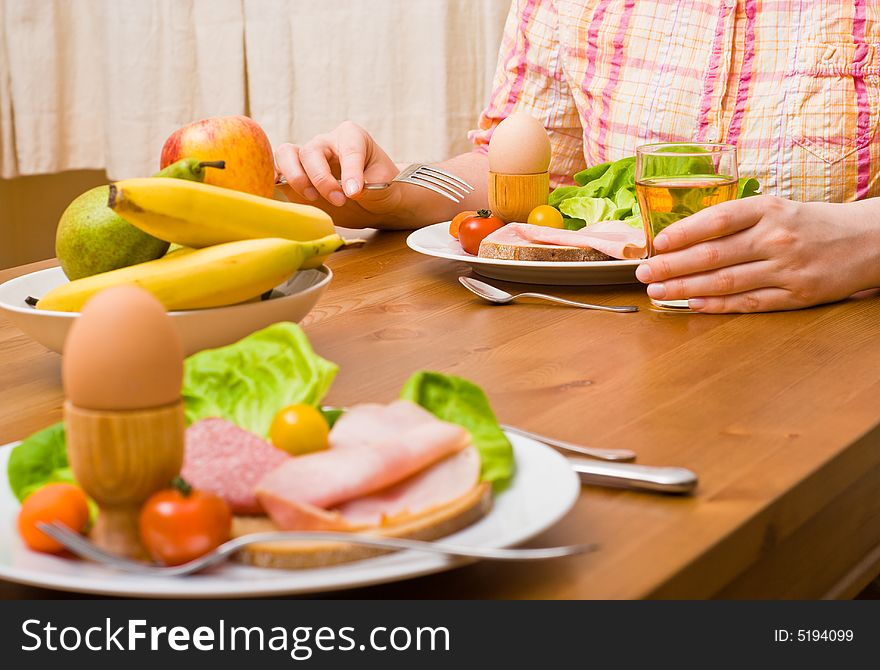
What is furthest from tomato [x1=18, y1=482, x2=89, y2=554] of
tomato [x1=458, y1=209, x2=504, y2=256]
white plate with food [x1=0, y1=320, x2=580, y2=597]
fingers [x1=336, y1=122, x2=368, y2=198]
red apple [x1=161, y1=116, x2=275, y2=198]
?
fingers [x1=336, y1=122, x2=368, y2=198]

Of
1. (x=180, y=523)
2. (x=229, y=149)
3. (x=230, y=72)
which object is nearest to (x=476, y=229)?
(x=229, y=149)

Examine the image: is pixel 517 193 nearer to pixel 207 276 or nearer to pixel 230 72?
pixel 207 276

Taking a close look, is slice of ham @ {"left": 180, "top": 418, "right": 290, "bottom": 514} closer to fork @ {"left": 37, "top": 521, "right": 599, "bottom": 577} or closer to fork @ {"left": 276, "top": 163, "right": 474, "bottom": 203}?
fork @ {"left": 37, "top": 521, "right": 599, "bottom": 577}

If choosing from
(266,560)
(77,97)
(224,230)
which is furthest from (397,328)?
(77,97)

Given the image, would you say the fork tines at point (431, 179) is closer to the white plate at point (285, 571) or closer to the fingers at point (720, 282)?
the fingers at point (720, 282)

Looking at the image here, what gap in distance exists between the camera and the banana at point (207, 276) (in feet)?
2.76

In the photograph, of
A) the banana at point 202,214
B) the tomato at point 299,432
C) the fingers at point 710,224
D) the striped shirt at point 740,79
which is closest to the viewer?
the tomato at point 299,432

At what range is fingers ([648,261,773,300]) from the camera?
3.58ft

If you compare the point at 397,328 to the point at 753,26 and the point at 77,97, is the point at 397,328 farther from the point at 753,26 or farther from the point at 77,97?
the point at 77,97

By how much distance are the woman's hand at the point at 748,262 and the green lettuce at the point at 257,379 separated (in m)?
0.50

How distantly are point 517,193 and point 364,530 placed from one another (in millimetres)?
857

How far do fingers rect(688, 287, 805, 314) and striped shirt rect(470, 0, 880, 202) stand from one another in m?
0.53

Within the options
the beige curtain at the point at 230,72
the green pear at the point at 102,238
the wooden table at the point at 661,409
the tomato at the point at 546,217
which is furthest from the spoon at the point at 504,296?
the beige curtain at the point at 230,72

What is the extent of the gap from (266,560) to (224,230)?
43 centimetres
